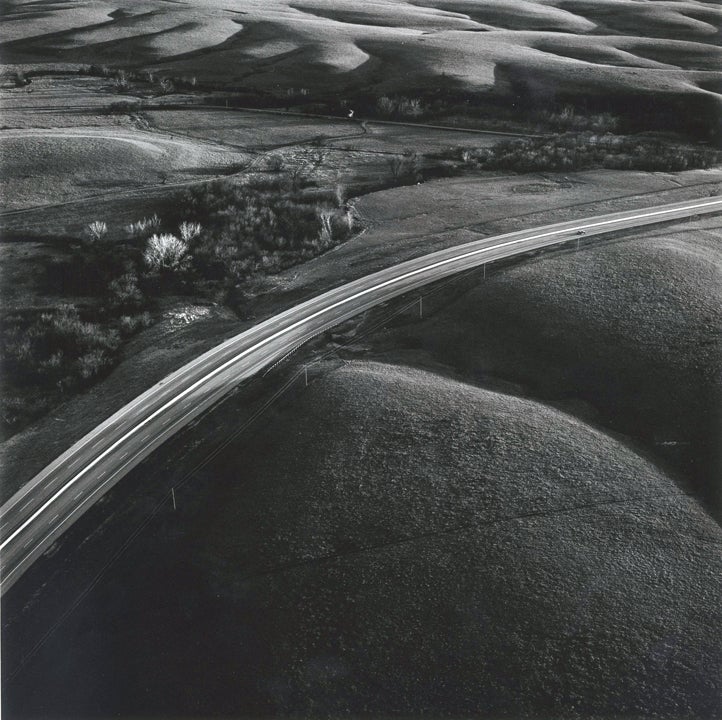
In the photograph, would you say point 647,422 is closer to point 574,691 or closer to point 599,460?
point 599,460

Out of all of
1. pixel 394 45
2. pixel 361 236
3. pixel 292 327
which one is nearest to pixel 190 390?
pixel 292 327

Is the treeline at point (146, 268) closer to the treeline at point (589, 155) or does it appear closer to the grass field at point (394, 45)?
the treeline at point (589, 155)

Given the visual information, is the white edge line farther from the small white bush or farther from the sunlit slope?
the sunlit slope

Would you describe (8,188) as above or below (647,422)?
above

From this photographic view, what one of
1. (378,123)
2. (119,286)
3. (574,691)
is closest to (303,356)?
(119,286)

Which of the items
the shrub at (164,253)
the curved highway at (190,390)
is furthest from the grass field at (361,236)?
the shrub at (164,253)
